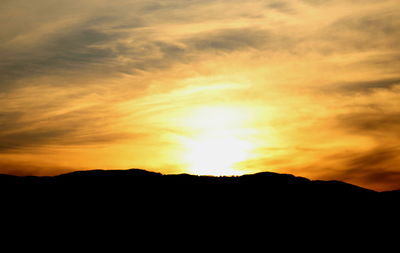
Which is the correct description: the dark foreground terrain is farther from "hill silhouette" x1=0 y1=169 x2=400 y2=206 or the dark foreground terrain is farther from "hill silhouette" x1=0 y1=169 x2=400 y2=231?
"hill silhouette" x1=0 y1=169 x2=400 y2=206

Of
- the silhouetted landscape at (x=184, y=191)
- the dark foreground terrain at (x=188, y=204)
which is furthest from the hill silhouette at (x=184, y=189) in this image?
the dark foreground terrain at (x=188, y=204)

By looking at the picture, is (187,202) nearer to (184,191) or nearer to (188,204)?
(188,204)

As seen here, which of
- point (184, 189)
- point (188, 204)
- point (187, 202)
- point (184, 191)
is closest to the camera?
point (188, 204)

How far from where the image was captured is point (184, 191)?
245 feet

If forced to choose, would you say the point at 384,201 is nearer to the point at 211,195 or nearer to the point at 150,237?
the point at 211,195

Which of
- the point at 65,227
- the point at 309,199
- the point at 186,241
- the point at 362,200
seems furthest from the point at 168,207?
the point at 362,200

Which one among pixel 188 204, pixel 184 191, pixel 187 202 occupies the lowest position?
pixel 188 204

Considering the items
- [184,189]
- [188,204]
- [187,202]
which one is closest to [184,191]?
[184,189]

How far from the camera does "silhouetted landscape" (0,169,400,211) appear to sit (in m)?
70.3

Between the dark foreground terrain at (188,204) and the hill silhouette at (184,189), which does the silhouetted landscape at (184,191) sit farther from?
the dark foreground terrain at (188,204)

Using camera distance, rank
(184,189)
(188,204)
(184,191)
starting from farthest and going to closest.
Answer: (184,189)
(184,191)
(188,204)

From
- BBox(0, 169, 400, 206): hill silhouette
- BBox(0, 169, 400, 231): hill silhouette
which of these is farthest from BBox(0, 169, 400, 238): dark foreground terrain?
BBox(0, 169, 400, 206): hill silhouette

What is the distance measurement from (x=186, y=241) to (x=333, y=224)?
2188 cm

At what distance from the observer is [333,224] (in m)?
73.6
